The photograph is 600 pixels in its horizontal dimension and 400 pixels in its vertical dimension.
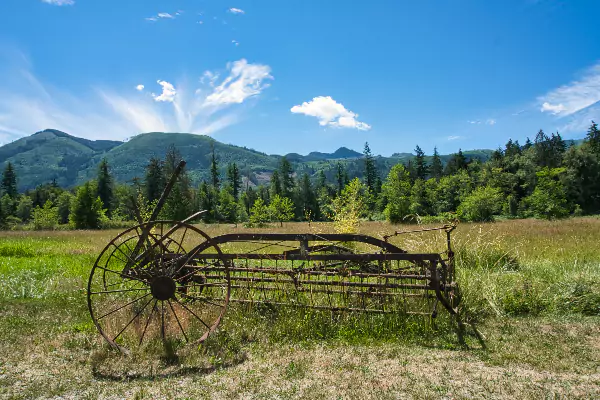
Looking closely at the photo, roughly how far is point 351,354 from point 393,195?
158 feet

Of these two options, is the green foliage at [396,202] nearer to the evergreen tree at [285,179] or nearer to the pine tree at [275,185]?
the pine tree at [275,185]

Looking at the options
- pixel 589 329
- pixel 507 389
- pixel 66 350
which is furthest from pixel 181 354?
pixel 589 329

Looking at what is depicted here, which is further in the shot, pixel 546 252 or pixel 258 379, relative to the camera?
pixel 546 252

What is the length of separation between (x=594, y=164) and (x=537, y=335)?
220 feet

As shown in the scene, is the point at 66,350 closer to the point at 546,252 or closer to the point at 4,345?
the point at 4,345

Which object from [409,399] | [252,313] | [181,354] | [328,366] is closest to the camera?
[409,399]

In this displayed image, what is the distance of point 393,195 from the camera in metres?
51.8

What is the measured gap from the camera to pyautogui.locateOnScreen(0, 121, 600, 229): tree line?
46.2m

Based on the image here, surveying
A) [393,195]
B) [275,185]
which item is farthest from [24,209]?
[393,195]

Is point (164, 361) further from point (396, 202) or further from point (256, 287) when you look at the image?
point (396, 202)

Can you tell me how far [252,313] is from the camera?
267 inches

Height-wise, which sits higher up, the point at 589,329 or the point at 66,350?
the point at 66,350

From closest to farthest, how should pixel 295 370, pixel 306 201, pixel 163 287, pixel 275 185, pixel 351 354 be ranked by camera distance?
pixel 295 370, pixel 351 354, pixel 163 287, pixel 306 201, pixel 275 185


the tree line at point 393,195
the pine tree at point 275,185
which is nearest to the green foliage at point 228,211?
the tree line at point 393,195
